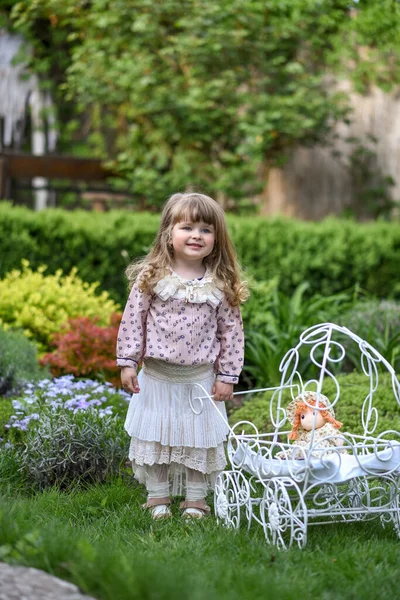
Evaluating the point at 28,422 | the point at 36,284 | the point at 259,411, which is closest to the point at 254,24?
the point at 36,284

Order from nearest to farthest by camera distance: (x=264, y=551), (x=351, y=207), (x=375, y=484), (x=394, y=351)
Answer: (x=264, y=551)
(x=375, y=484)
(x=394, y=351)
(x=351, y=207)

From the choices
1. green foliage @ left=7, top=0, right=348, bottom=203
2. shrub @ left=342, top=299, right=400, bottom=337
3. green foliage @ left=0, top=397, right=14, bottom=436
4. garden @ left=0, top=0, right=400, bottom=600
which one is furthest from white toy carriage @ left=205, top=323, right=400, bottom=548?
green foliage @ left=7, top=0, right=348, bottom=203

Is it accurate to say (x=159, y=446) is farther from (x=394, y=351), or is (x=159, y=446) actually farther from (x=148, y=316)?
(x=394, y=351)

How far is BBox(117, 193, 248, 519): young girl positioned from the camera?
3904 mm

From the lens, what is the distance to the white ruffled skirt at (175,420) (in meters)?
3.90

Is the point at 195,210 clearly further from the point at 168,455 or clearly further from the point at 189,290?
the point at 168,455

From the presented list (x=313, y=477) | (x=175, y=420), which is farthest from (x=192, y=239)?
(x=313, y=477)

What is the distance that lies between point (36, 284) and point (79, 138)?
643 centimetres

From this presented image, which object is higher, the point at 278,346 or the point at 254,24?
the point at 254,24

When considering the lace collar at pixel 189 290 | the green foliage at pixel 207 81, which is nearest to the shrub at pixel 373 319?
the lace collar at pixel 189 290

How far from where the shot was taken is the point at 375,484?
14.6 feet

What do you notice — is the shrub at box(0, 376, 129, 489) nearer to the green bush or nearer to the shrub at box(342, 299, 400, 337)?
the green bush

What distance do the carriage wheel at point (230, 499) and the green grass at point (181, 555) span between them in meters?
0.06

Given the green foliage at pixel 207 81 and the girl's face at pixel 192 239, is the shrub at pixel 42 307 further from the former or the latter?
the green foliage at pixel 207 81
